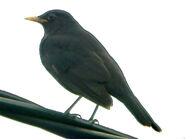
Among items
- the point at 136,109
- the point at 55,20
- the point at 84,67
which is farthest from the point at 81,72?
the point at 55,20

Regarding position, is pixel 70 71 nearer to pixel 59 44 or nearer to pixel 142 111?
pixel 59 44

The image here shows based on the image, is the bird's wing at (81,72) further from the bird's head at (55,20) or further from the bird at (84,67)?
the bird's head at (55,20)

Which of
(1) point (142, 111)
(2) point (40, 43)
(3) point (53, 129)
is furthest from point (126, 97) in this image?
(3) point (53, 129)

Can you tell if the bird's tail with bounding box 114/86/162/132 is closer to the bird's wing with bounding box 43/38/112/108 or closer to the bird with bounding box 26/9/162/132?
the bird with bounding box 26/9/162/132

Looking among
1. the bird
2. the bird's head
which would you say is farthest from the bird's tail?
the bird's head

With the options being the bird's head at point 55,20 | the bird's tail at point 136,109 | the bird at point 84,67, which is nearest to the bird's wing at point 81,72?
A: the bird at point 84,67

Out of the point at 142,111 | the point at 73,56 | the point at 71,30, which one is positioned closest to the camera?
the point at 142,111
